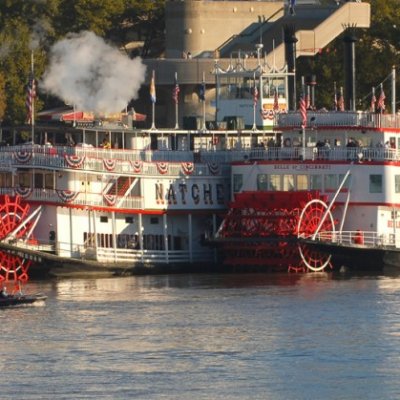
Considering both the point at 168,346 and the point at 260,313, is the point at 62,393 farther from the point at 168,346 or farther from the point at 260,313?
the point at 260,313

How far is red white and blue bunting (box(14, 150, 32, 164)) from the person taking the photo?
2948 inches

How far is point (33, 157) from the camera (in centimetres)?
7488

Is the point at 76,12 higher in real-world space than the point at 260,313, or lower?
higher

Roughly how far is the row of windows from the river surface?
4.88 meters

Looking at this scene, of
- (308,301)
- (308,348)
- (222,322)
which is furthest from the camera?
(308,301)

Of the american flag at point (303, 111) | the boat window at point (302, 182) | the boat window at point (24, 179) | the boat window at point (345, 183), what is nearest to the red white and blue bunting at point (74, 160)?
the boat window at point (24, 179)

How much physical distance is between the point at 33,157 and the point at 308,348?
20.0 m

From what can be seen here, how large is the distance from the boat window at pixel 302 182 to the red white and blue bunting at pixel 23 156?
939 centimetres

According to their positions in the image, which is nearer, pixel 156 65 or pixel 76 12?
pixel 156 65

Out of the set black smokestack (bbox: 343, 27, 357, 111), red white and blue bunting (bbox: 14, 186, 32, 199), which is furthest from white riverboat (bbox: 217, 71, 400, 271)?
red white and blue bunting (bbox: 14, 186, 32, 199)

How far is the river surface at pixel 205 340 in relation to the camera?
52.2 meters

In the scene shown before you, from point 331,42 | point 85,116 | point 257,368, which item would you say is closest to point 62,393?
point 257,368

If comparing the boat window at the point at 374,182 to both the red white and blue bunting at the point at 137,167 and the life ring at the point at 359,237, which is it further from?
the red white and blue bunting at the point at 137,167

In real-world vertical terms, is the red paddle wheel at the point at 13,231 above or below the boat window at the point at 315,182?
below
